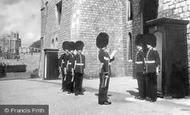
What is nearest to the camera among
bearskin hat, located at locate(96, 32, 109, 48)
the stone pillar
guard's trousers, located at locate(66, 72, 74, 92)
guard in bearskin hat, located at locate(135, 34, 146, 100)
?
bearskin hat, located at locate(96, 32, 109, 48)

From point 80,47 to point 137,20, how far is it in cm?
842

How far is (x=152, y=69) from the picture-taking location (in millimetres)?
7781

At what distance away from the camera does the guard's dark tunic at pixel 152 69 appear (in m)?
7.78

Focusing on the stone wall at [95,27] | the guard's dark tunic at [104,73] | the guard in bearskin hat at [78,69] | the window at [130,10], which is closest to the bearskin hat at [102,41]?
the guard's dark tunic at [104,73]

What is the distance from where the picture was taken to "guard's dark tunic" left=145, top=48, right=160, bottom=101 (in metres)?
7.78

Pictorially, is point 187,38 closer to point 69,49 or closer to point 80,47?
point 80,47

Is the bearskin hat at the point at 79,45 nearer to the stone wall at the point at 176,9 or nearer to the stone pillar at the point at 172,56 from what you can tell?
the stone pillar at the point at 172,56

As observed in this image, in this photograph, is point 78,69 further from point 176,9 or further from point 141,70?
point 176,9

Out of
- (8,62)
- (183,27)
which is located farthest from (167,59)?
(8,62)

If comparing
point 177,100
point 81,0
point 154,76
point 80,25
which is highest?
point 81,0

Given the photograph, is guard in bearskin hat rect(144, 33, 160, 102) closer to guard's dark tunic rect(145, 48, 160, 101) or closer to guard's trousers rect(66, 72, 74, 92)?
guard's dark tunic rect(145, 48, 160, 101)

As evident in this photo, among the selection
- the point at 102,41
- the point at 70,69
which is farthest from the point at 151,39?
the point at 70,69

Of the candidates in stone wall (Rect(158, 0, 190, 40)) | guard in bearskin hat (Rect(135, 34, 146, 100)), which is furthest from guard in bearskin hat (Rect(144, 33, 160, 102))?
stone wall (Rect(158, 0, 190, 40))

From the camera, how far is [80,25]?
56.1ft
